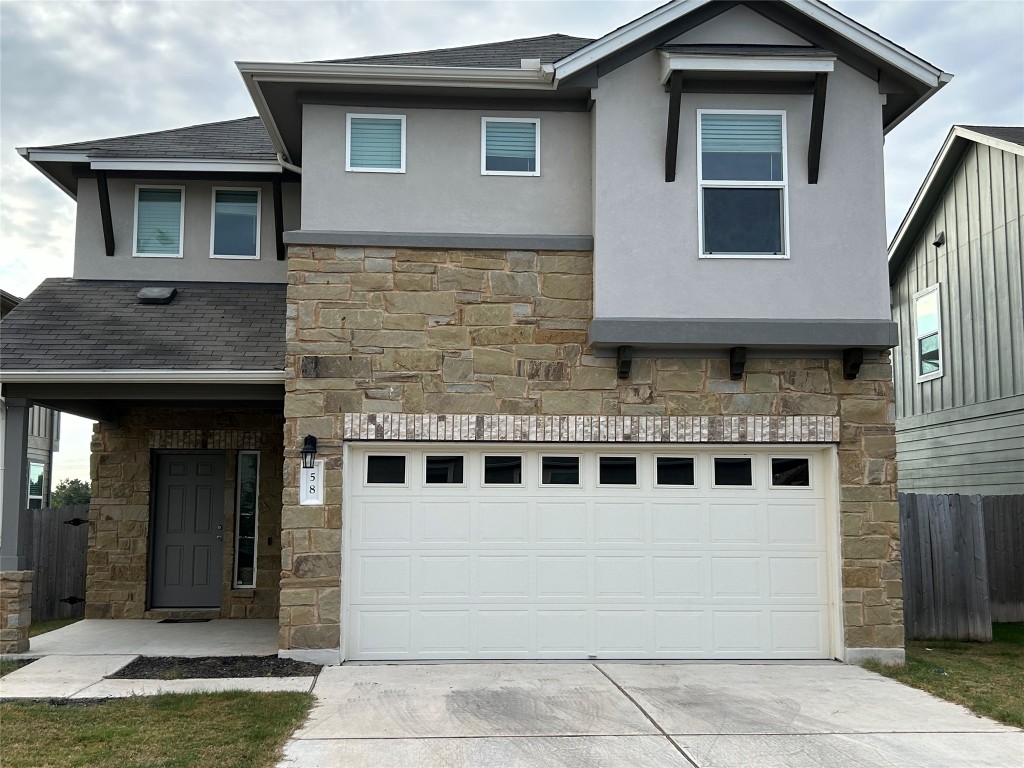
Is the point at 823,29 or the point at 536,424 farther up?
the point at 823,29

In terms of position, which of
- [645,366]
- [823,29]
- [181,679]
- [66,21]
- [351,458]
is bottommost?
[181,679]

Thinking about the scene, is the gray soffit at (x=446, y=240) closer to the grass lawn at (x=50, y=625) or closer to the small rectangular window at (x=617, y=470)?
the small rectangular window at (x=617, y=470)

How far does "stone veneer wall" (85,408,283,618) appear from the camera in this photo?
1263 centimetres

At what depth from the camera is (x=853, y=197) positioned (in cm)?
999

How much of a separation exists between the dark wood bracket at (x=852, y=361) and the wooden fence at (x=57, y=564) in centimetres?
1045

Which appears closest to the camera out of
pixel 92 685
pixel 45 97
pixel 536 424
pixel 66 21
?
pixel 92 685

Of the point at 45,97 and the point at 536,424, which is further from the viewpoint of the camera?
the point at 45,97

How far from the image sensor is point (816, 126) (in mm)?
9812

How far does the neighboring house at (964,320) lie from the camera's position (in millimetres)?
14500

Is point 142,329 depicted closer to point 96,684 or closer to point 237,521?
point 237,521

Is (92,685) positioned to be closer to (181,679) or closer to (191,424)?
(181,679)

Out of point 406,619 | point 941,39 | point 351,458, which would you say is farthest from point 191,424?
point 941,39

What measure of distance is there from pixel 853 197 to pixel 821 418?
7.42 ft

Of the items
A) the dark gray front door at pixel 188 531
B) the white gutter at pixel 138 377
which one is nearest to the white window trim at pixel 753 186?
the white gutter at pixel 138 377
